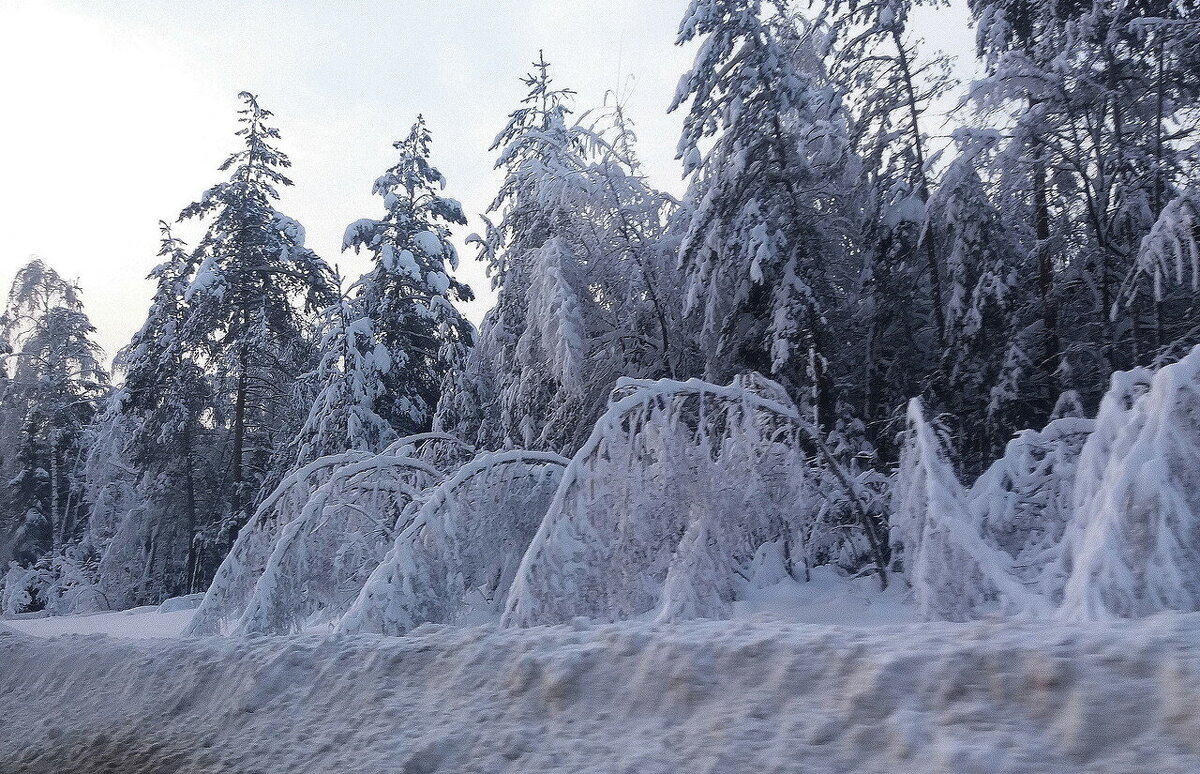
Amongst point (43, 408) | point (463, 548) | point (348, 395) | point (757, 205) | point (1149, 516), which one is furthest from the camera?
point (43, 408)

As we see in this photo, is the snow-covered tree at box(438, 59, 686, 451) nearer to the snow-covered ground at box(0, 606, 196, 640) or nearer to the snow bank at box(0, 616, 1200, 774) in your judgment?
the snow-covered ground at box(0, 606, 196, 640)

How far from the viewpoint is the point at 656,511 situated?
289 inches

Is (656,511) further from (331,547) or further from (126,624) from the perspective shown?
(126,624)

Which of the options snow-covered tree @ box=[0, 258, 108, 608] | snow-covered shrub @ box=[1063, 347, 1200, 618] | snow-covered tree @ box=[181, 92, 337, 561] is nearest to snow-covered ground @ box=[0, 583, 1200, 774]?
snow-covered shrub @ box=[1063, 347, 1200, 618]

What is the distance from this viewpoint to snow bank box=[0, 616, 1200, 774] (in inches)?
97.6

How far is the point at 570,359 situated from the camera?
11953mm

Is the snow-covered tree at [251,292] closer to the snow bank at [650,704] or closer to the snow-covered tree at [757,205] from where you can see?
the snow-covered tree at [757,205]

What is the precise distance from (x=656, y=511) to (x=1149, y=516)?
3548 mm

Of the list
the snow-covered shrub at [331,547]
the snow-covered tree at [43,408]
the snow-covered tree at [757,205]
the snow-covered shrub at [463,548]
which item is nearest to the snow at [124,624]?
the snow-covered shrub at [331,547]

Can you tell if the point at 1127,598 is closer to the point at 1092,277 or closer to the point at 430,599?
the point at 430,599

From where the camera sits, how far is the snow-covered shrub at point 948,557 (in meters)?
6.29

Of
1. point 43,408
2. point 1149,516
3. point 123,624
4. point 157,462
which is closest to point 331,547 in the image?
point 123,624

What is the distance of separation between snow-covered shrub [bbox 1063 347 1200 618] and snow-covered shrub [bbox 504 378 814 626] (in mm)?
2878

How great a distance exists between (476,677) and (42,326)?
114ft
